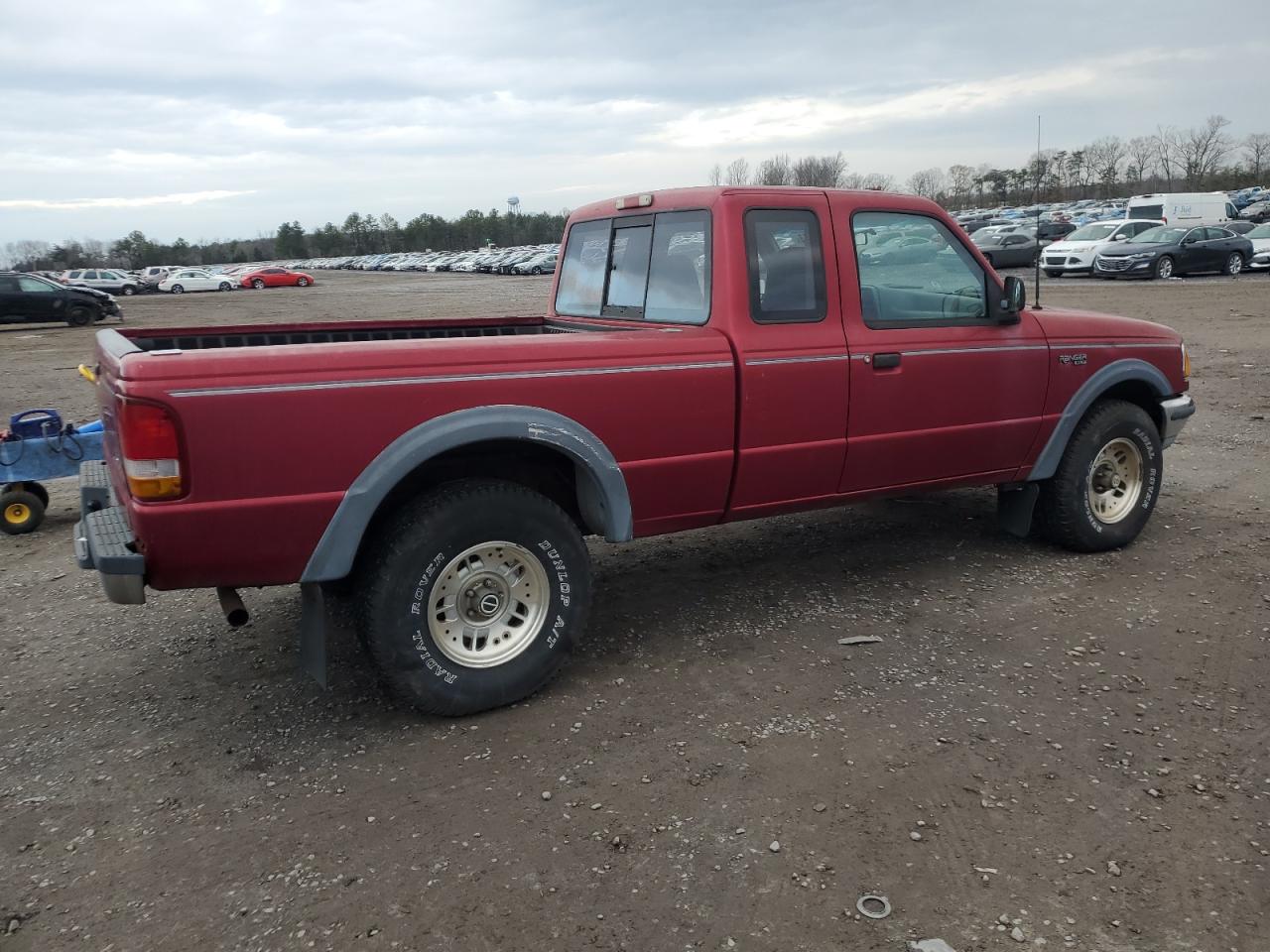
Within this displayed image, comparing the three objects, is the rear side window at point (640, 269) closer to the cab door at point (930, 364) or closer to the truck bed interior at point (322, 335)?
the truck bed interior at point (322, 335)

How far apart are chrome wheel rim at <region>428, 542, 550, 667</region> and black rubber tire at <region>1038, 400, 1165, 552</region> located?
3103mm

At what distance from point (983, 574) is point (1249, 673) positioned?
145 centimetres

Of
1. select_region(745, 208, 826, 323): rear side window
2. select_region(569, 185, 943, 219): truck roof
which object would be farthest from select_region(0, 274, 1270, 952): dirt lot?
select_region(569, 185, 943, 219): truck roof

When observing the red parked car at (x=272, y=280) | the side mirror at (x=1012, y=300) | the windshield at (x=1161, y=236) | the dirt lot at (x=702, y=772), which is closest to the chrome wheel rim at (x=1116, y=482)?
the dirt lot at (x=702, y=772)

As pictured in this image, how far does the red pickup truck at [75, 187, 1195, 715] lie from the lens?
3.29 m

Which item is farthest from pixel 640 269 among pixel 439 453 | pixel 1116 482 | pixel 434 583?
pixel 1116 482

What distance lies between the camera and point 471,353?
3604 mm

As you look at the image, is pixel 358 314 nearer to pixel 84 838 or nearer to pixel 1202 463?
pixel 1202 463

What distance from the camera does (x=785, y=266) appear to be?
4.40m

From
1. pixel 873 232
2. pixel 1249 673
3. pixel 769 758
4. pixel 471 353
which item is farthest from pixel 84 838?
pixel 1249 673

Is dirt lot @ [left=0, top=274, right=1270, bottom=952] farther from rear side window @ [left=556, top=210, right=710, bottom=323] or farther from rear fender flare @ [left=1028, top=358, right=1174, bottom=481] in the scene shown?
rear side window @ [left=556, top=210, right=710, bottom=323]

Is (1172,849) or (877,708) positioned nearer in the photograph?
(1172,849)

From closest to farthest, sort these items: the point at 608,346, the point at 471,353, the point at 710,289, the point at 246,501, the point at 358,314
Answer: the point at 246,501 < the point at 471,353 < the point at 608,346 < the point at 710,289 < the point at 358,314

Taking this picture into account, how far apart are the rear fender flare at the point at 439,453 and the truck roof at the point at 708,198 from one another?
4.40ft
